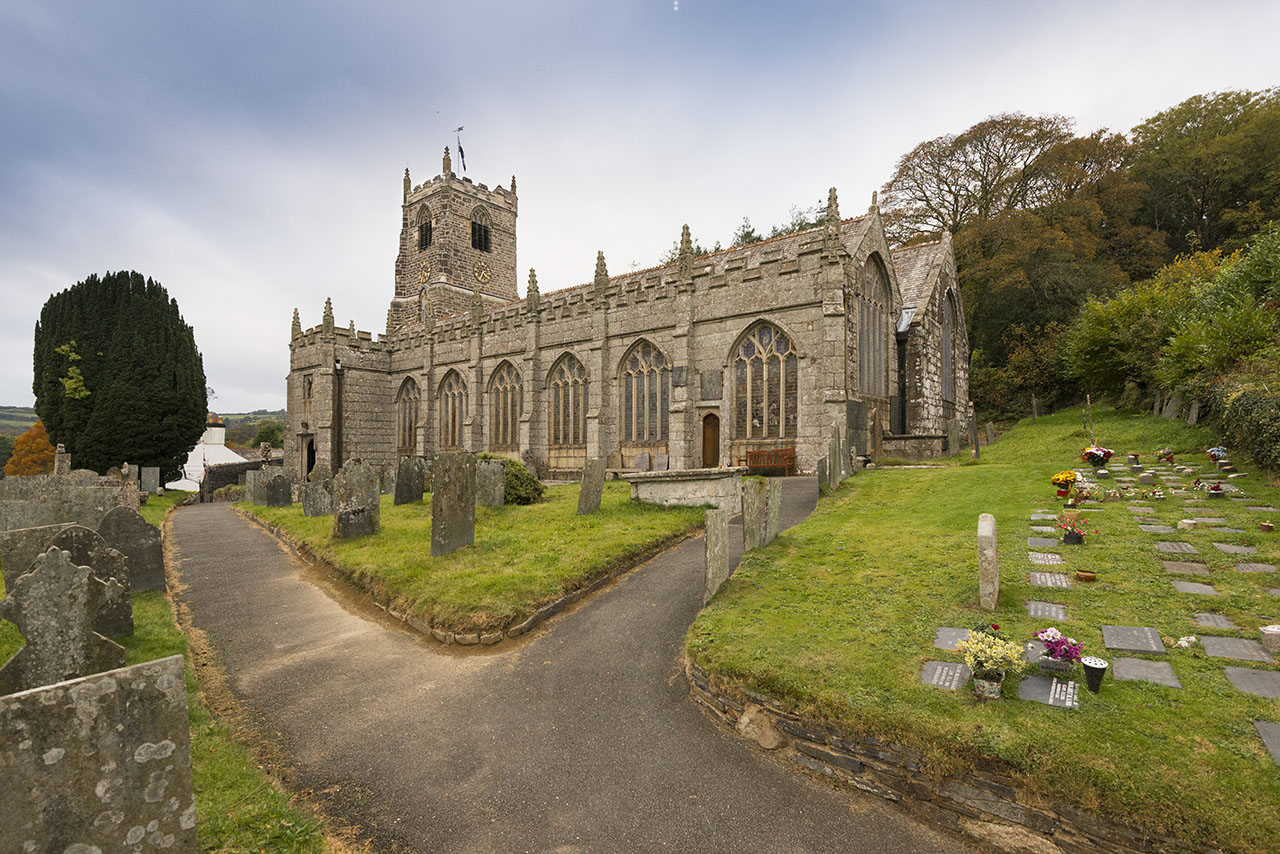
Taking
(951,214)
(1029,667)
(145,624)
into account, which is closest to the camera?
(1029,667)

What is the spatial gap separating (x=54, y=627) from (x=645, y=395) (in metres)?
17.5

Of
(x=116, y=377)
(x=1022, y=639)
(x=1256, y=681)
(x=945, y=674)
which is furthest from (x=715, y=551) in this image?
(x=116, y=377)

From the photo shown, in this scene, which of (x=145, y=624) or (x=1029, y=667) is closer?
(x=1029, y=667)

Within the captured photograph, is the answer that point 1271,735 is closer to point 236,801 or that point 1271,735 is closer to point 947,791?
point 947,791

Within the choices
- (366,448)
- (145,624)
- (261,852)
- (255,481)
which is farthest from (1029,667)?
(366,448)

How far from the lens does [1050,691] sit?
14.2 ft

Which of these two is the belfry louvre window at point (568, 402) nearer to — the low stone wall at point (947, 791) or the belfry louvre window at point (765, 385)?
the belfry louvre window at point (765, 385)

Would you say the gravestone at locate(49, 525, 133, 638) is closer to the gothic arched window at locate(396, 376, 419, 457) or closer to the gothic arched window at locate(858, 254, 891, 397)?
the gothic arched window at locate(858, 254, 891, 397)

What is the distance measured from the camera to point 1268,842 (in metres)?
2.98

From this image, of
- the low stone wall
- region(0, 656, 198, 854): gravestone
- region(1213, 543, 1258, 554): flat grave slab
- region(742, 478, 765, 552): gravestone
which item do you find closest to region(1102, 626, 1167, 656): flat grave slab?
the low stone wall

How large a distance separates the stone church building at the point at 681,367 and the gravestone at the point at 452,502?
8786mm

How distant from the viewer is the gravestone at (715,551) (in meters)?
7.02

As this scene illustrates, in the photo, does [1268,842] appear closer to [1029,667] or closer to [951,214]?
[1029,667]

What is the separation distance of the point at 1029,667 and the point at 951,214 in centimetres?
3578
